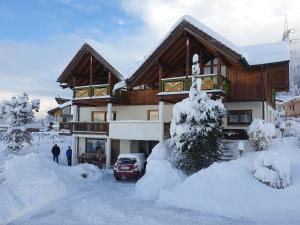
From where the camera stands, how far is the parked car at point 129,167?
66.2ft

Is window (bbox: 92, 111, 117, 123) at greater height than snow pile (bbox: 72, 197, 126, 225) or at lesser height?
greater

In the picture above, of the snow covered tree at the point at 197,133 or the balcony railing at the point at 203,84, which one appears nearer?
A: the snow covered tree at the point at 197,133

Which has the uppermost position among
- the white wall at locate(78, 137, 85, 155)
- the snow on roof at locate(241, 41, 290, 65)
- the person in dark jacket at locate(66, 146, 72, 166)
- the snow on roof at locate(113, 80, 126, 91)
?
the snow on roof at locate(241, 41, 290, 65)

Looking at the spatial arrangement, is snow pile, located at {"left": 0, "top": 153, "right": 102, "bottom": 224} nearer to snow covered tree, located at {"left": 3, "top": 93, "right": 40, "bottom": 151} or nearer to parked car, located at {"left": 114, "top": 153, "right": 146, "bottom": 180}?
parked car, located at {"left": 114, "top": 153, "right": 146, "bottom": 180}

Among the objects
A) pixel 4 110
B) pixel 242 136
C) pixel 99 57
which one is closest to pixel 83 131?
pixel 99 57

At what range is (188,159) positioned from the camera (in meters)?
17.4

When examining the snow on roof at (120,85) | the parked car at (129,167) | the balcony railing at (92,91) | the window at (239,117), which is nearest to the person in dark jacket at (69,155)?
the balcony railing at (92,91)

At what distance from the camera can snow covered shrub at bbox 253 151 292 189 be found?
1378 centimetres

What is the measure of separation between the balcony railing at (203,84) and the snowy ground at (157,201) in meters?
5.01

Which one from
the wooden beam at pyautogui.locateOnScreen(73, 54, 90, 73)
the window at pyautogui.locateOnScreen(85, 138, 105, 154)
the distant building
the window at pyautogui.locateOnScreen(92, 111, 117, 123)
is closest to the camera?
the wooden beam at pyautogui.locateOnScreen(73, 54, 90, 73)

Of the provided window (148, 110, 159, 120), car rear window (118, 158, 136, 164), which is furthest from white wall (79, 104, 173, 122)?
car rear window (118, 158, 136, 164)

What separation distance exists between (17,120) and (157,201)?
A: 22.4m

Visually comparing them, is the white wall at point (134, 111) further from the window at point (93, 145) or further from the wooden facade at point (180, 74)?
the window at point (93, 145)

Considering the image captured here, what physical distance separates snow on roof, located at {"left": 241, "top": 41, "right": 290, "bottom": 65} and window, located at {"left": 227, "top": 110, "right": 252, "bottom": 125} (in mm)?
3431
